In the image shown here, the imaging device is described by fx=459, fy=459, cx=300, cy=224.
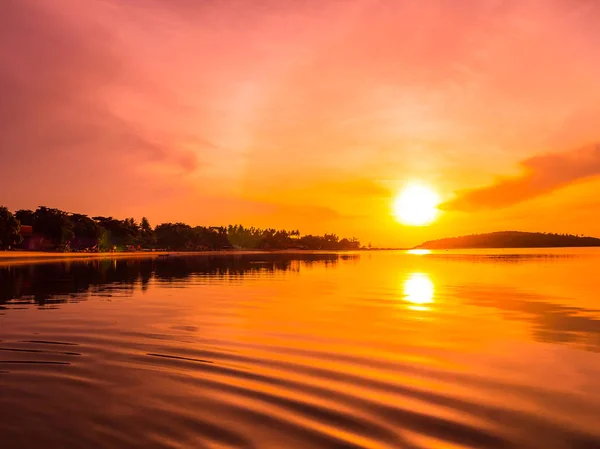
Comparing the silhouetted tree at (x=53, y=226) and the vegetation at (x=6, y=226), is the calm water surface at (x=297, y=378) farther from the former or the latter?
the silhouetted tree at (x=53, y=226)

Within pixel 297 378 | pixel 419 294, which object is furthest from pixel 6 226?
pixel 297 378

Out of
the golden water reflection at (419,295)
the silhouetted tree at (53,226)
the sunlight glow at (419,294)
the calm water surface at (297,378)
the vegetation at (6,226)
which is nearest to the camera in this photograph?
the calm water surface at (297,378)

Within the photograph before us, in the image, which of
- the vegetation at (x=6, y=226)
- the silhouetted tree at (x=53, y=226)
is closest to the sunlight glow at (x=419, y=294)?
the vegetation at (x=6, y=226)

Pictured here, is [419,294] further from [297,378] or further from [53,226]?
[53,226]

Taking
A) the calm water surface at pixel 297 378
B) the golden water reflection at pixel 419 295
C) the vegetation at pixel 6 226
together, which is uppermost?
the vegetation at pixel 6 226

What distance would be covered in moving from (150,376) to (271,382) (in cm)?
324

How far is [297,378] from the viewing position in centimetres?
1218

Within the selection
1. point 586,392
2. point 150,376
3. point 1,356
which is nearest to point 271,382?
point 150,376

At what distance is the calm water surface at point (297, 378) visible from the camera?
27.6 ft

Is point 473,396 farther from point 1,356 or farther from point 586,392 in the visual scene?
point 1,356

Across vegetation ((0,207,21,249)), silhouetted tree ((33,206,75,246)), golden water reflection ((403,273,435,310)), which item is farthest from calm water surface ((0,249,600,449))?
silhouetted tree ((33,206,75,246))

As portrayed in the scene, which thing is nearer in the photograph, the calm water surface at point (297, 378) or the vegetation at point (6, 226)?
the calm water surface at point (297, 378)

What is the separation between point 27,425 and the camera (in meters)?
8.54

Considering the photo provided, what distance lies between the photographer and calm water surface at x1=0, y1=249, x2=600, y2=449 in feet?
27.6
